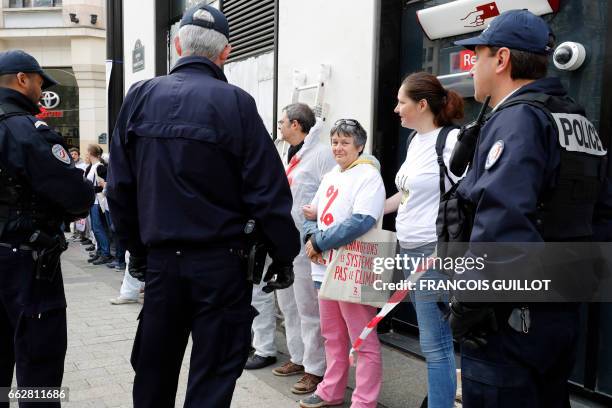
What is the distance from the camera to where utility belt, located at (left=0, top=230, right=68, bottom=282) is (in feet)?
9.46

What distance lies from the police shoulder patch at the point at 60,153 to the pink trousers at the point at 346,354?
1730 mm

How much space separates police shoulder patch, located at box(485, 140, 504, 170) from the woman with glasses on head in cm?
155

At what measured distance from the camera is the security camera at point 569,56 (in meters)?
3.35

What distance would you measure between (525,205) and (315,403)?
7.73 feet

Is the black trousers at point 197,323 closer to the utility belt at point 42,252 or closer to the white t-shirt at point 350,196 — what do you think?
the utility belt at point 42,252

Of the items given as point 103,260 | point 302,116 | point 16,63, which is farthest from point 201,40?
point 103,260

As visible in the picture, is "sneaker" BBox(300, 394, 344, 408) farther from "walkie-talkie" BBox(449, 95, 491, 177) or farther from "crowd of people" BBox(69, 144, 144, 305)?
"crowd of people" BBox(69, 144, 144, 305)

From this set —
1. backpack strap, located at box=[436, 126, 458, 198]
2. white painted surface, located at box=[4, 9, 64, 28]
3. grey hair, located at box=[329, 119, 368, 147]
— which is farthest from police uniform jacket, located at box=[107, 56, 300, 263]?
white painted surface, located at box=[4, 9, 64, 28]

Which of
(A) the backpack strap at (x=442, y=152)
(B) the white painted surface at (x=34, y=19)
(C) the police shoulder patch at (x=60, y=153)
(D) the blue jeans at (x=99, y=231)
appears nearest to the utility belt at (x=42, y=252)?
(C) the police shoulder patch at (x=60, y=153)

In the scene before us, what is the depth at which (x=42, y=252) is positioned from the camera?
290 centimetres

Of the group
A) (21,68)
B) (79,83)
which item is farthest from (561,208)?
(79,83)

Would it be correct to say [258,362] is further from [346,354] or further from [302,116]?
[302,116]

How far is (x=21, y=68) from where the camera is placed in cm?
305

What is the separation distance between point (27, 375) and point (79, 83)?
22.3 m
